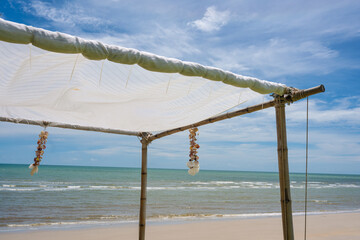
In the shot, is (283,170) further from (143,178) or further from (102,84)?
(143,178)

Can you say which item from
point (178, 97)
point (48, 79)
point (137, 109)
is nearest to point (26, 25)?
point (48, 79)

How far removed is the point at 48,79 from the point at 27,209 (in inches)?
334

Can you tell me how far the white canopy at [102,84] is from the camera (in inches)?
43.6

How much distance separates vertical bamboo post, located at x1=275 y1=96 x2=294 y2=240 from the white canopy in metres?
0.17

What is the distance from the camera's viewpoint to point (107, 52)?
1.13 meters

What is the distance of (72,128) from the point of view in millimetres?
2629

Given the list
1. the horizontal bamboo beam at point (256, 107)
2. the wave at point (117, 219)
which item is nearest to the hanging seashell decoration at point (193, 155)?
the horizontal bamboo beam at point (256, 107)

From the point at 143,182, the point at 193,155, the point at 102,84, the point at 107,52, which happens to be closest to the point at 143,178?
the point at 143,182

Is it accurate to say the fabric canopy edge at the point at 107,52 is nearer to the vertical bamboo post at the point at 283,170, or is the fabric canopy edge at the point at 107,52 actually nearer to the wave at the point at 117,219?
the vertical bamboo post at the point at 283,170

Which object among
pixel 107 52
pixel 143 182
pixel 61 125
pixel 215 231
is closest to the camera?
pixel 107 52

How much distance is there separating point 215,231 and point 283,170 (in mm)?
4855

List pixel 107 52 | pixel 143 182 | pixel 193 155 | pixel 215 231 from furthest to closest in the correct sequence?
pixel 215 231, pixel 143 182, pixel 193 155, pixel 107 52

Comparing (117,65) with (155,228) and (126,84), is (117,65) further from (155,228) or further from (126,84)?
(155,228)

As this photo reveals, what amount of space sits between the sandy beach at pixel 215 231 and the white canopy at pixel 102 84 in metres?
3.91
